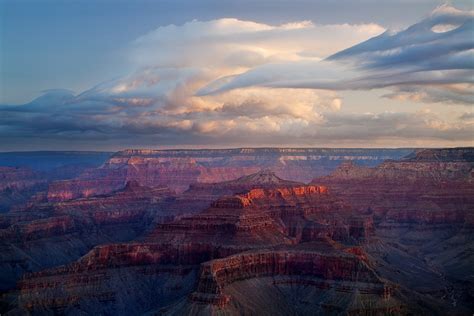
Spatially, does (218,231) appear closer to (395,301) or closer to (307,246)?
(307,246)

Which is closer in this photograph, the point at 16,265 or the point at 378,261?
the point at 378,261

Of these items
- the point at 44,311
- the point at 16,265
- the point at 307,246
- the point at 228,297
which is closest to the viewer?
the point at 228,297

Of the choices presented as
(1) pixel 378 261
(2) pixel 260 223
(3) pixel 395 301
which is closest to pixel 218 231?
(2) pixel 260 223

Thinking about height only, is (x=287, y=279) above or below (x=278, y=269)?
below

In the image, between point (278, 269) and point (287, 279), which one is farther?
point (278, 269)

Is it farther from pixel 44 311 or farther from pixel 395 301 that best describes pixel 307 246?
pixel 44 311

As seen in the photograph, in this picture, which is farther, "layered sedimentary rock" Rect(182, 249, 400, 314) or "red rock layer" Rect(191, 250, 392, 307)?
"red rock layer" Rect(191, 250, 392, 307)

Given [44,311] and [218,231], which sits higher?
[218,231]

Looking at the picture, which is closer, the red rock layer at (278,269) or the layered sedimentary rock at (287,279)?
the layered sedimentary rock at (287,279)

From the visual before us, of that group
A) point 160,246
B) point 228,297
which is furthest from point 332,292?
point 160,246

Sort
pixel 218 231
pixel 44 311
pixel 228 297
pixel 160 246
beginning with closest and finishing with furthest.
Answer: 1. pixel 228 297
2. pixel 44 311
3. pixel 160 246
4. pixel 218 231
